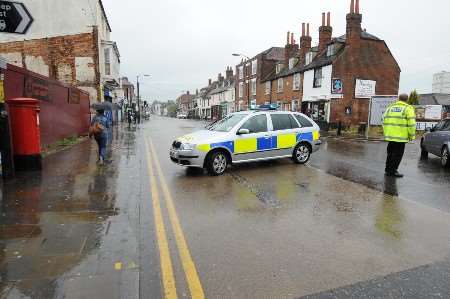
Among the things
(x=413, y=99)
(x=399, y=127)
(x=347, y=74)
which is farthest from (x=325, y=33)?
(x=399, y=127)

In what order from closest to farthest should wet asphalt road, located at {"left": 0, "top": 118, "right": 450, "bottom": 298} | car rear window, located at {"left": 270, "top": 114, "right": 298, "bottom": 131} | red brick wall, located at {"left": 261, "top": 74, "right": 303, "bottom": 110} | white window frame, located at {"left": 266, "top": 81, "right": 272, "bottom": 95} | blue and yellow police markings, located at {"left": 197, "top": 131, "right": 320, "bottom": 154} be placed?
wet asphalt road, located at {"left": 0, "top": 118, "right": 450, "bottom": 298}
blue and yellow police markings, located at {"left": 197, "top": 131, "right": 320, "bottom": 154}
car rear window, located at {"left": 270, "top": 114, "right": 298, "bottom": 131}
red brick wall, located at {"left": 261, "top": 74, "right": 303, "bottom": 110}
white window frame, located at {"left": 266, "top": 81, "right": 272, "bottom": 95}

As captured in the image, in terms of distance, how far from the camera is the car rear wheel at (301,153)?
34.0 ft

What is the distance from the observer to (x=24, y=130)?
8.28 m

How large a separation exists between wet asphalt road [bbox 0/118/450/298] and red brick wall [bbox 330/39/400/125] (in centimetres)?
2192

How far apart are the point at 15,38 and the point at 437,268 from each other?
29.8m

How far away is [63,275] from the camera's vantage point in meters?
3.45

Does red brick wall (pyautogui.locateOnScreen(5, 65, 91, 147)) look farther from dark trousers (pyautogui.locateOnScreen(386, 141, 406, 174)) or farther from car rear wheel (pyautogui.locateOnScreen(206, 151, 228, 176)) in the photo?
dark trousers (pyautogui.locateOnScreen(386, 141, 406, 174))

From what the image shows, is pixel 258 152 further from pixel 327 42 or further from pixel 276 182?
pixel 327 42

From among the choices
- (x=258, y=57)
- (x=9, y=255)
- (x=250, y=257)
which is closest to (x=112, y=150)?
(x=9, y=255)

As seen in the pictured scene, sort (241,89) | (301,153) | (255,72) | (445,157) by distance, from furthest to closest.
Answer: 1. (241,89)
2. (255,72)
3. (301,153)
4. (445,157)

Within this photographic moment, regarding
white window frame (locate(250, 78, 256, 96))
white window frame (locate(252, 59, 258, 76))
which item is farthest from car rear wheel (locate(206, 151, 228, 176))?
white window frame (locate(250, 78, 256, 96))

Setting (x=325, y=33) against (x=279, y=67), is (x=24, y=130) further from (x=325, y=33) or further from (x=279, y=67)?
(x=279, y=67)

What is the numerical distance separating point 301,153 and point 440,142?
444 centimetres

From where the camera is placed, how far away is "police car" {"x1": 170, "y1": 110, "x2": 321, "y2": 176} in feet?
27.9
